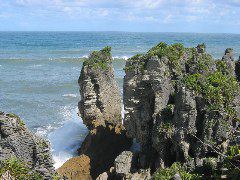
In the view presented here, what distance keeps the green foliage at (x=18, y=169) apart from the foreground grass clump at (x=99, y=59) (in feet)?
46.1

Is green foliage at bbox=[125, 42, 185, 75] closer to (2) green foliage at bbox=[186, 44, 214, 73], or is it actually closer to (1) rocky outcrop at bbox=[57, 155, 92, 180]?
(2) green foliage at bbox=[186, 44, 214, 73]

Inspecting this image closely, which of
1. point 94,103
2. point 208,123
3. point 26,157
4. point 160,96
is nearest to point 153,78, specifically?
point 160,96

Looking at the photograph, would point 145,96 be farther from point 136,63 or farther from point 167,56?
point 167,56

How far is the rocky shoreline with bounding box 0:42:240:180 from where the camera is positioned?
18.6m

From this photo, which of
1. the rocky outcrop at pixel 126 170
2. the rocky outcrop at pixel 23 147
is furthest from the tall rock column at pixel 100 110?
the rocky outcrop at pixel 23 147

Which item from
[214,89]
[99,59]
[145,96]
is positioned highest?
[99,59]

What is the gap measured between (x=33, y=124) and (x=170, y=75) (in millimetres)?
17380

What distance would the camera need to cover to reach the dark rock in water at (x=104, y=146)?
2441 centimetres

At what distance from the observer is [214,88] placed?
1942cm

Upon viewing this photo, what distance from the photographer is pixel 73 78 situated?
185ft

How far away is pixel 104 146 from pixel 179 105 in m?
7.65

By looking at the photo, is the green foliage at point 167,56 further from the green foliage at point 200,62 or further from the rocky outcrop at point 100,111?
the rocky outcrop at point 100,111

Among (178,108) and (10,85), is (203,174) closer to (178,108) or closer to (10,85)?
(178,108)

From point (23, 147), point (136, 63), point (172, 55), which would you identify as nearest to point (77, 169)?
point (136, 63)
